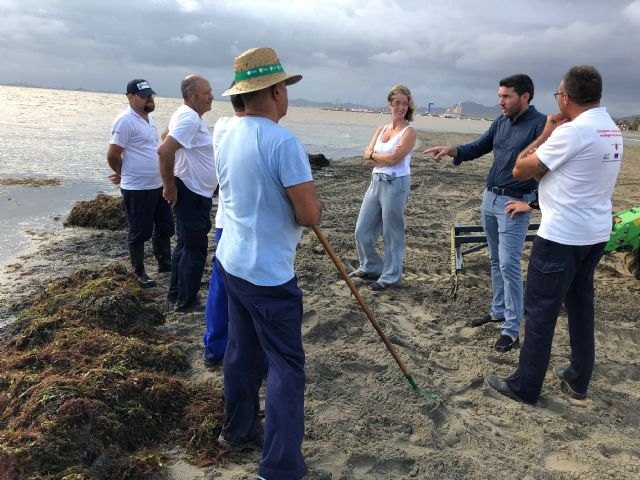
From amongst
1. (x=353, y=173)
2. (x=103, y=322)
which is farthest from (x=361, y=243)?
(x=353, y=173)

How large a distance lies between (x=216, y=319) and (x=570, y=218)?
259 centimetres

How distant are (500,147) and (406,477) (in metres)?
2.91

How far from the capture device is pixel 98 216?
361 inches

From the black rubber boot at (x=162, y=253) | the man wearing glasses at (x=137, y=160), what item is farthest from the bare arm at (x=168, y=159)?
the black rubber boot at (x=162, y=253)

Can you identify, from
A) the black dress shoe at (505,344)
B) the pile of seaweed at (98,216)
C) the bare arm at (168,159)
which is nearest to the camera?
the black dress shoe at (505,344)

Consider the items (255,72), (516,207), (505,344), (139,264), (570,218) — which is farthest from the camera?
(139,264)

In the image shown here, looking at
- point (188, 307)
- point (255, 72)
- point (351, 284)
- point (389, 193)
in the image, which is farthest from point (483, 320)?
point (255, 72)

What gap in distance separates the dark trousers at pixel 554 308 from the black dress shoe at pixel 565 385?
3 cm

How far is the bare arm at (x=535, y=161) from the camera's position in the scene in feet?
11.0

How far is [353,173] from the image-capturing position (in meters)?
17.2

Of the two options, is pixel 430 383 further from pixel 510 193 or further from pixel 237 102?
pixel 237 102

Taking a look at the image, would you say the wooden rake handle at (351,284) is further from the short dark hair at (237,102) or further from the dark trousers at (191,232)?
the dark trousers at (191,232)

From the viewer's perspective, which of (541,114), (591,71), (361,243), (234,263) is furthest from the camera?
(361,243)

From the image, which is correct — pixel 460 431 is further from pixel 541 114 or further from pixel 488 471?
pixel 541 114
